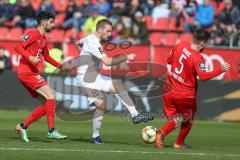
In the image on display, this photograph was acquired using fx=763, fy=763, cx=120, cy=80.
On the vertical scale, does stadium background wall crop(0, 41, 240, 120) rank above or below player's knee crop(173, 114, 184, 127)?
below

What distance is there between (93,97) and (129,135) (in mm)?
3066

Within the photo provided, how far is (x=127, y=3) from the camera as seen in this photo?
2766 cm

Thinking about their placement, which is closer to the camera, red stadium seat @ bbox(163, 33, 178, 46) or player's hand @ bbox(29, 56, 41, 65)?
player's hand @ bbox(29, 56, 41, 65)

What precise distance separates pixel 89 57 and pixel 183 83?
1.84 meters

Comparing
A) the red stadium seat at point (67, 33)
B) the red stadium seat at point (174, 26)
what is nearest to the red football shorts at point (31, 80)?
the red stadium seat at point (174, 26)

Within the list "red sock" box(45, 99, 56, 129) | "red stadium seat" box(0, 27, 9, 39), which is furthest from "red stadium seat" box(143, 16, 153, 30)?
"red sock" box(45, 99, 56, 129)

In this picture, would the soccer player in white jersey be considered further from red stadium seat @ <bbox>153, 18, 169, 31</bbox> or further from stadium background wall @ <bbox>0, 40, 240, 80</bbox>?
red stadium seat @ <bbox>153, 18, 169, 31</bbox>

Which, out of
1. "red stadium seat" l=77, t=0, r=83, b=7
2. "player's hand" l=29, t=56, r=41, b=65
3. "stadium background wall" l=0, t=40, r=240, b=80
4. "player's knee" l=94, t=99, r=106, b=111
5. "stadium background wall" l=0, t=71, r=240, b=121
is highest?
"player's hand" l=29, t=56, r=41, b=65

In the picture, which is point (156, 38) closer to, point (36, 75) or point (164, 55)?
point (164, 55)

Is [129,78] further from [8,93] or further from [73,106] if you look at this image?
[8,93]

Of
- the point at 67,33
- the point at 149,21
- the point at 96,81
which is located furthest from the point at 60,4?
the point at 96,81

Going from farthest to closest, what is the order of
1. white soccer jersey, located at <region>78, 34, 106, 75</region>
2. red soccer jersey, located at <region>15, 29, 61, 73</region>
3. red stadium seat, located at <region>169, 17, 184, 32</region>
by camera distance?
red stadium seat, located at <region>169, 17, 184, 32</region> → white soccer jersey, located at <region>78, 34, 106, 75</region> → red soccer jersey, located at <region>15, 29, 61, 73</region>

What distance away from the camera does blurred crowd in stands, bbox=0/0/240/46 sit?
1008 inches

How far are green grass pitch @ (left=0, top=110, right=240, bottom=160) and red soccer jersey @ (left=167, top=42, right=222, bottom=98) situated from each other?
3.34ft
